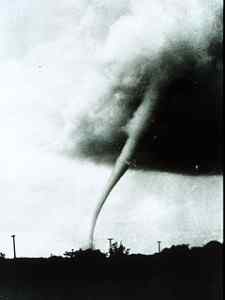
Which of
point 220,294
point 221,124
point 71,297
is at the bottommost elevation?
point 71,297

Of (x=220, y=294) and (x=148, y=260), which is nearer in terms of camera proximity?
(x=220, y=294)

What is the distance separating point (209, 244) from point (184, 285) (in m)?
2.33

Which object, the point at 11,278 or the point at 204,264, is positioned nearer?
the point at 204,264

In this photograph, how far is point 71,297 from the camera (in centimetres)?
2458

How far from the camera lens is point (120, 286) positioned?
903 inches

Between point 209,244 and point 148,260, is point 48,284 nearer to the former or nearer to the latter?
point 148,260

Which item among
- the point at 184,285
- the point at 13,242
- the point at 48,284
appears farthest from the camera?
the point at 13,242

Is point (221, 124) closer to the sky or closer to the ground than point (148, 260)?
closer to the sky

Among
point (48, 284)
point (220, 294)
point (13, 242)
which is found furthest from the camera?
point (13, 242)

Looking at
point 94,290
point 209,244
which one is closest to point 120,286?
point 94,290

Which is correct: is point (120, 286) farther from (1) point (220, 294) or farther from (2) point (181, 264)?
(1) point (220, 294)

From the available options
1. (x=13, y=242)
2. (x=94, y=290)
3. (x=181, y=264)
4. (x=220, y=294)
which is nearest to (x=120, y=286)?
(x=94, y=290)

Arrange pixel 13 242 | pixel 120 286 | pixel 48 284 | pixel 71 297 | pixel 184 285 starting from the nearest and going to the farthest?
pixel 184 285 → pixel 120 286 → pixel 71 297 → pixel 48 284 → pixel 13 242

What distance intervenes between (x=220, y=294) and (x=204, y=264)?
46.2 feet
